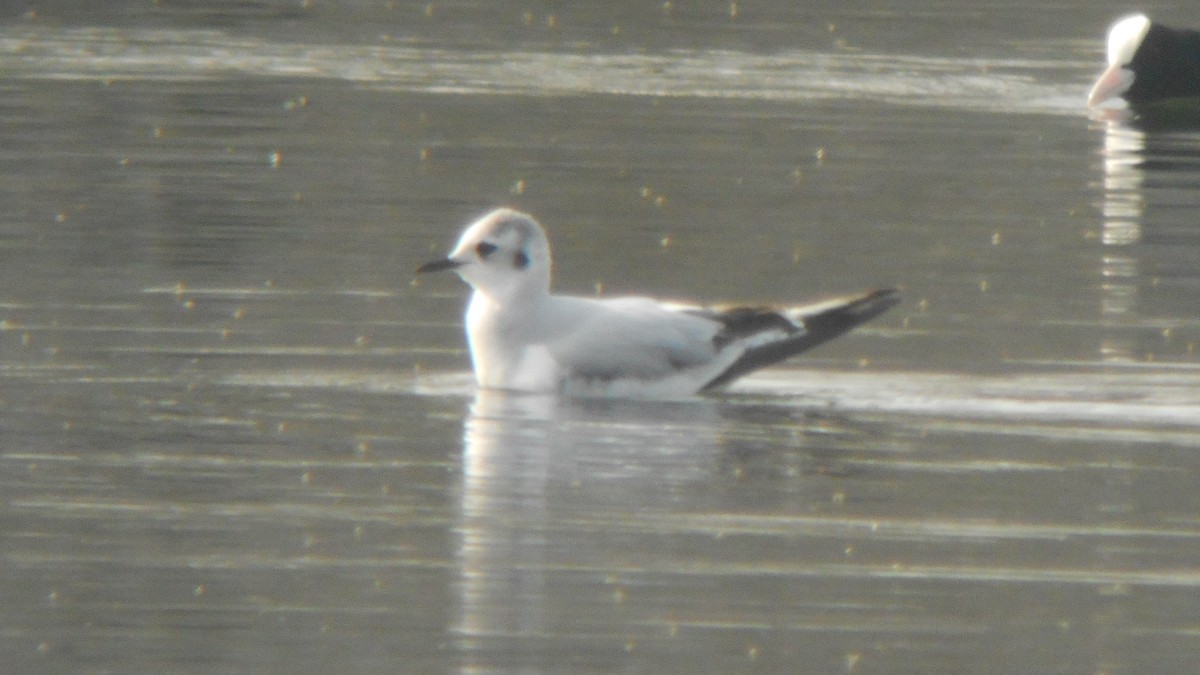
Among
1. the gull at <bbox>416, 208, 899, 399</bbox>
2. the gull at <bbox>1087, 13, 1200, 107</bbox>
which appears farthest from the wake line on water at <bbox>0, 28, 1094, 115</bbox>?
the gull at <bbox>416, 208, 899, 399</bbox>

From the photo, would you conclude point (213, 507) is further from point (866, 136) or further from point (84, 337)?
point (866, 136)

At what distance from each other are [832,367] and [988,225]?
12.6 feet

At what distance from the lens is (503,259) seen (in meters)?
10.5

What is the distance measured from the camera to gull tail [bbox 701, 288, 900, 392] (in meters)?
10.4

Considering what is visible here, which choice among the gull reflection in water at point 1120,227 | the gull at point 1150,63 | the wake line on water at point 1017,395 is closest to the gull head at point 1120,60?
the gull at point 1150,63

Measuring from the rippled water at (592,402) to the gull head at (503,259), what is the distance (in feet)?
1.24

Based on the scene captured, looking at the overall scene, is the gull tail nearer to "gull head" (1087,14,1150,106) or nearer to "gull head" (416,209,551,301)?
"gull head" (416,209,551,301)

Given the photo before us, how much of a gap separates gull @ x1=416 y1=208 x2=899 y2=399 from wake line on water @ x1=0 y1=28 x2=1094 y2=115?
9862 mm

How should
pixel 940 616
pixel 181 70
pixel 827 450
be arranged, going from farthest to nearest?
pixel 181 70, pixel 827 450, pixel 940 616

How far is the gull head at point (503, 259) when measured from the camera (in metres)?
10.4

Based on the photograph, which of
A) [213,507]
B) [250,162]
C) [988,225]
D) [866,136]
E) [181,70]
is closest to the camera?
[213,507]

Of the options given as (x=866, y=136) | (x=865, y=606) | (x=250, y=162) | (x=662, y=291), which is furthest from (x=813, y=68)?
(x=865, y=606)

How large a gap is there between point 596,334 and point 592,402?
23 cm

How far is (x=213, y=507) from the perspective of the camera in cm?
847
